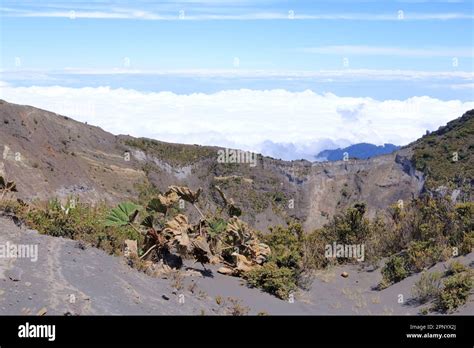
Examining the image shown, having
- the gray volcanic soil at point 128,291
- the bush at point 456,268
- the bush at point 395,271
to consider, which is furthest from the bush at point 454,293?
the bush at point 395,271

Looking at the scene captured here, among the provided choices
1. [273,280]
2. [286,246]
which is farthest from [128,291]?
[286,246]

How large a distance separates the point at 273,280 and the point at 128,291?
325 centimetres

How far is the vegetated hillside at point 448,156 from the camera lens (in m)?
46.4

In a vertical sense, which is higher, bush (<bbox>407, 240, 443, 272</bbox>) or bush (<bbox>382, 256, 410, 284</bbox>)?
bush (<bbox>407, 240, 443, 272</bbox>)

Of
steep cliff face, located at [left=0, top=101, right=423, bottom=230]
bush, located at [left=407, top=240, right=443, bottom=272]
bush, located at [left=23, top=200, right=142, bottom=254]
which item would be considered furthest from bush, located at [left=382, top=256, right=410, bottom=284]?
steep cliff face, located at [left=0, top=101, right=423, bottom=230]

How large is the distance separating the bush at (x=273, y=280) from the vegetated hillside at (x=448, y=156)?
31414 mm

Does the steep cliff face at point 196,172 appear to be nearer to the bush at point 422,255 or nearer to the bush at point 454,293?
the bush at point 422,255

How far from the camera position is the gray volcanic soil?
8789 mm

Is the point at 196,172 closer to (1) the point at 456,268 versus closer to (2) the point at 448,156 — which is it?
(2) the point at 448,156

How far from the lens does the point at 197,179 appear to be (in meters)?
58.5

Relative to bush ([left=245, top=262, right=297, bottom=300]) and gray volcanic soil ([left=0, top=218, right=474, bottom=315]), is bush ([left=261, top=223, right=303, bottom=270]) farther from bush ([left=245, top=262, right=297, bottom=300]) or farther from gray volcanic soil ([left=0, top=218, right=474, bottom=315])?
gray volcanic soil ([left=0, top=218, right=474, bottom=315])

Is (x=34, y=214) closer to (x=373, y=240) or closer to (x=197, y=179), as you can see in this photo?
(x=373, y=240)

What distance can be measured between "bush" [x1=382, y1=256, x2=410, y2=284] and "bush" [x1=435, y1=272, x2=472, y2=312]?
1.96m

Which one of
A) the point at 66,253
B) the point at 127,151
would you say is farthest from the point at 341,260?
the point at 127,151
